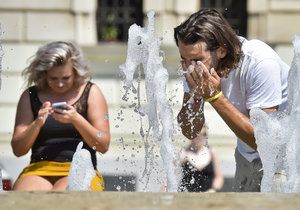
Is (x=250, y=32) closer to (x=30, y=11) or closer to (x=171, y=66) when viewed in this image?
(x=171, y=66)

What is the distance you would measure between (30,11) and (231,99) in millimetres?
7696

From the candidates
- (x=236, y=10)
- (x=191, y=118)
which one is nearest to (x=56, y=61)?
(x=191, y=118)

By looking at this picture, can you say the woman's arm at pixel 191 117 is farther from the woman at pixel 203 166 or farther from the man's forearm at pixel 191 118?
the woman at pixel 203 166

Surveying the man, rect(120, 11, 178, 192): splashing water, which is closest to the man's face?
the man

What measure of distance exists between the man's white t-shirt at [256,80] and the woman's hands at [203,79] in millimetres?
171

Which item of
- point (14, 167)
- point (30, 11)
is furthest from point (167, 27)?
point (14, 167)

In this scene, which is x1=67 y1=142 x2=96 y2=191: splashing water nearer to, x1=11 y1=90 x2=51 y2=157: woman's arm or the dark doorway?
x1=11 y1=90 x2=51 y2=157: woman's arm

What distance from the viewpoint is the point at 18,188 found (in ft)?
18.0

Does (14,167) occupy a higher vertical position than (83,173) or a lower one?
lower

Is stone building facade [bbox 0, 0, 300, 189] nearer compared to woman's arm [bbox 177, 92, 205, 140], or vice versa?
woman's arm [bbox 177, 92, 205, 140]

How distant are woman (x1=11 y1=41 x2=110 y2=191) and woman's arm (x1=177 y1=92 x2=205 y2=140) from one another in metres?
0.62

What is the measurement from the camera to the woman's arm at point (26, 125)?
5578 mm

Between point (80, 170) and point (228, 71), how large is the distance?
1012 mm

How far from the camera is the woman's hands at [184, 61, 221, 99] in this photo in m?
4.64
